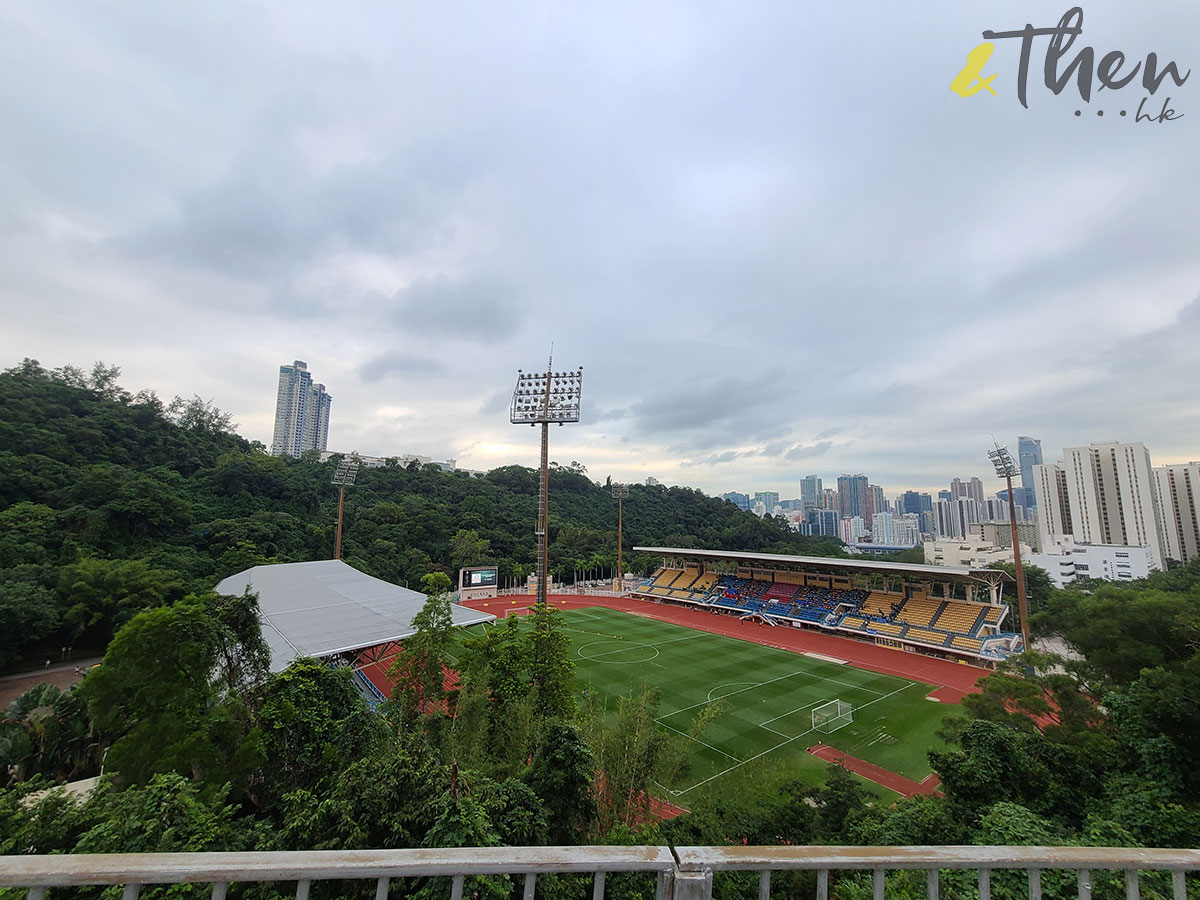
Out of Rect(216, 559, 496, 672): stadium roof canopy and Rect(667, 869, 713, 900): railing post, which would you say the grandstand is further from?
Rect(667, 869, 713, 900): railing post

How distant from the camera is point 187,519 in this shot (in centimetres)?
3253

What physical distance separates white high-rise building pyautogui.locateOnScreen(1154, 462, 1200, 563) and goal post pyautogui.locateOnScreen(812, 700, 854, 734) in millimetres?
69393

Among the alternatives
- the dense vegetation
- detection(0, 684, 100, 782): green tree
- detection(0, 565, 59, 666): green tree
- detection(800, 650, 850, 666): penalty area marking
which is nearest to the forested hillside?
detection(0, 565, 59, 666): green tree

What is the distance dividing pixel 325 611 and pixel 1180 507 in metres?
89.1

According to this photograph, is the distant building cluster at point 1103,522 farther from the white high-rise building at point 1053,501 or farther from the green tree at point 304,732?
the green tree at point 304,732

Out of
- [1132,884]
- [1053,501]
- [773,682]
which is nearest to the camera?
[1132,884]

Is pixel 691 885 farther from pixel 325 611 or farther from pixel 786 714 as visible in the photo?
pixel 325 611

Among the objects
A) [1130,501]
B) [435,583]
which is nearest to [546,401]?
[435,583]

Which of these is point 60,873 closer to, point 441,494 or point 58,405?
point 58,405

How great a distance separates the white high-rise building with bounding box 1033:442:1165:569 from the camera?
5841 cm

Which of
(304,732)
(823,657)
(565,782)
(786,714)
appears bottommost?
(786,714)

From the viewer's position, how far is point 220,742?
8188mm

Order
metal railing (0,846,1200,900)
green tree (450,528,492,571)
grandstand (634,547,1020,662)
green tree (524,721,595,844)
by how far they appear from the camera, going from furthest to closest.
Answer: green tree (450,528,492,571) < grandstand (634,547,1020,662) < green tree (524,721,595,844) < metal railing (0,846,1200,900)

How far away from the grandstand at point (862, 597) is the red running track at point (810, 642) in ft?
2.67
